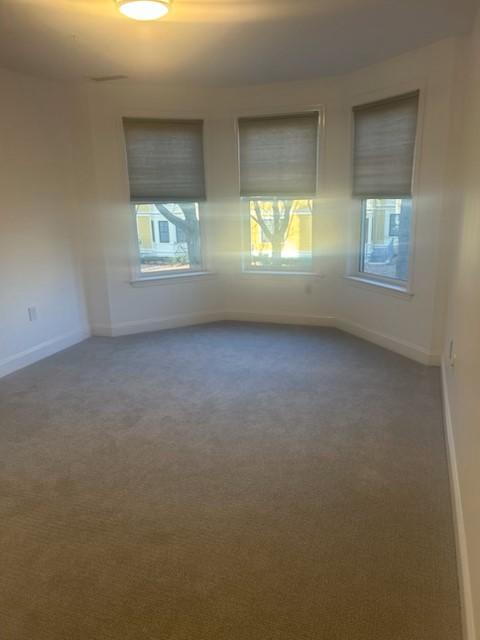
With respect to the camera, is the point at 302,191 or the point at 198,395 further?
the point at 302,191

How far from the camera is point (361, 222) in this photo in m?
4.72

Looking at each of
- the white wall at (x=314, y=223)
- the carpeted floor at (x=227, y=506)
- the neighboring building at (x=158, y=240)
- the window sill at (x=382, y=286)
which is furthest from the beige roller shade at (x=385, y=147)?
the neighboring building at (x=158, y=240)

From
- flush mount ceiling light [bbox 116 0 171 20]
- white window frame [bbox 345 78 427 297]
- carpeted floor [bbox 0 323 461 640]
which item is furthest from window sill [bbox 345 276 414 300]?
flush mount ceiling light [bbox 116 0 171 20]

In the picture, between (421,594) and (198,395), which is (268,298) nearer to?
(198,395)

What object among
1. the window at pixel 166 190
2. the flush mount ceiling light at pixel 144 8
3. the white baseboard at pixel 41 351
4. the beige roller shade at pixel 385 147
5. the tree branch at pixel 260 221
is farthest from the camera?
the tree branch at pixel 260 221

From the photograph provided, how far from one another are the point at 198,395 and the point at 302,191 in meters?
2.58

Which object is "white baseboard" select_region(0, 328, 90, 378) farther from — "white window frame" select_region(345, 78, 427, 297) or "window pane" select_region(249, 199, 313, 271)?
"white window frame" select_region(345, 78, 427, 297)

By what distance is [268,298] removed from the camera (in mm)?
5379

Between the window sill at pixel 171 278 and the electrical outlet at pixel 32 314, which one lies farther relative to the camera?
the window sill at pixel 171 278

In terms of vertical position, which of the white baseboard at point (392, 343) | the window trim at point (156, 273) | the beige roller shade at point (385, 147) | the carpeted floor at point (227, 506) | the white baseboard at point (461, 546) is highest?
the beige roller shade at point (385, 147)

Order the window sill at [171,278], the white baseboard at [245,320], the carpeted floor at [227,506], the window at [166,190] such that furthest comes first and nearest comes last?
the window sill at [171,278] < the window at [166,190] < the white baseboard at [245,320] < the carpeted floor at [227,506]

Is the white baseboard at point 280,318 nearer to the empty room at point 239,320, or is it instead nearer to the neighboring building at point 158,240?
the empty room at point 239,320

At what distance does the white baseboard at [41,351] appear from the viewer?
13.4 feet

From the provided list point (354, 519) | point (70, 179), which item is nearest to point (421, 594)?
point (354, 519)
